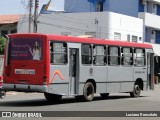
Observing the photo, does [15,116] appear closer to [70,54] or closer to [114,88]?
[70,54]

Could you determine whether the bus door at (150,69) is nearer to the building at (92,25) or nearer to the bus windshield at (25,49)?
the bus windshield at (25,49)

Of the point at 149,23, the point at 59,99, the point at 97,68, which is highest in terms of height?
the point at 149,23

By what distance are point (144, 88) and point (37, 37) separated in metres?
8.68

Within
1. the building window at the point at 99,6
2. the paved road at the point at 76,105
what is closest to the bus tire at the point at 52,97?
the paved road at the point at 76,105

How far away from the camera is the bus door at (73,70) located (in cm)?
2110

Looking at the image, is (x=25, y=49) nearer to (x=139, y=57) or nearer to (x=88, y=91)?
(x=88, y=91)

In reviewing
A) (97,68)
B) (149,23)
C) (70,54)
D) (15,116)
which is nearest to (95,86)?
(97,68)

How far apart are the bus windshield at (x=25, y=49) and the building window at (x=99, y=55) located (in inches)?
137

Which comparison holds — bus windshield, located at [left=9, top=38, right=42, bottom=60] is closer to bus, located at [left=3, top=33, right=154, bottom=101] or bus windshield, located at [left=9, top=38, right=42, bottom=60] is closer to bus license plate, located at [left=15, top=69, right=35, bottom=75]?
bus, located at [left=3, top=33, right=154, bottom=101]

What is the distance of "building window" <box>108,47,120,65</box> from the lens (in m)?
23.5

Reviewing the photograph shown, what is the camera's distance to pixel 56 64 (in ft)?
66.5

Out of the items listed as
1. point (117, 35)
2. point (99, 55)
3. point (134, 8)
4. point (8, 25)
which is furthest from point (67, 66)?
point (8, 25)

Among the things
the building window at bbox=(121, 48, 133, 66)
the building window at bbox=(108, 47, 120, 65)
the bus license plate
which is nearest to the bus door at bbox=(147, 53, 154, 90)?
the building window at bbox=(121, 48, 133, 66)

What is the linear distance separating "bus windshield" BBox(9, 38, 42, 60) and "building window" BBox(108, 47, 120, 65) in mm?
4708
